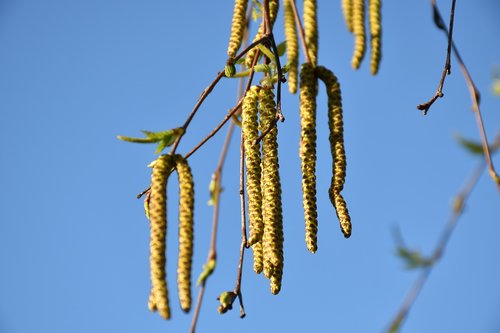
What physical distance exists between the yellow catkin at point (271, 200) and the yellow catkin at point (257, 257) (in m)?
0.05

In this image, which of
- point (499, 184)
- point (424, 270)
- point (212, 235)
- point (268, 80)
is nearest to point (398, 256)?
point (424, 270)

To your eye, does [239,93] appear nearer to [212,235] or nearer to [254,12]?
[254,12]

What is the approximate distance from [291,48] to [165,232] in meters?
1.07

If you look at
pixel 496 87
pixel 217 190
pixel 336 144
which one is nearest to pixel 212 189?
pixel 217 190

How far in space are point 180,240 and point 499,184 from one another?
0.94 meters

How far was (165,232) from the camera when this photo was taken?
1804mm

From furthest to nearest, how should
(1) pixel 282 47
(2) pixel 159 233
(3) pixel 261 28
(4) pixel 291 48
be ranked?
(4) pixel 291 48 → (1) pixel 282 47 → (3) pixel 261 28 → (2) pixel 159 233

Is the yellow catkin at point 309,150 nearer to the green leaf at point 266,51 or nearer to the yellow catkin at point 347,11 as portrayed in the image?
the green leaf at point 266,51

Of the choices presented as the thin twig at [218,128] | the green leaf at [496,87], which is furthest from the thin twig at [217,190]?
the green leaf at [496,87]

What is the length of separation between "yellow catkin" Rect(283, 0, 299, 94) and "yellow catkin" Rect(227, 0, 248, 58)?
225 millimetres

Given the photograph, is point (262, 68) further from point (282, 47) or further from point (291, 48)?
point (291, 48)

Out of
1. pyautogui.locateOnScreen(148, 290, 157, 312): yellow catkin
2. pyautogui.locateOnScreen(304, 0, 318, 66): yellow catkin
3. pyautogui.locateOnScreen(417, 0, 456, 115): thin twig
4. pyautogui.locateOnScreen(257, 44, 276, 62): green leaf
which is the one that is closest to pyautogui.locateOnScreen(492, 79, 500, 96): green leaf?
pyautogui.locateOnScreen(417, 0, 456, 115): thin twig

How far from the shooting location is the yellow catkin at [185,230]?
5.62 ft

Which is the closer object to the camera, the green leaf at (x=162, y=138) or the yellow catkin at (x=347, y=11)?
the green leaf at (x=162, y=138)
